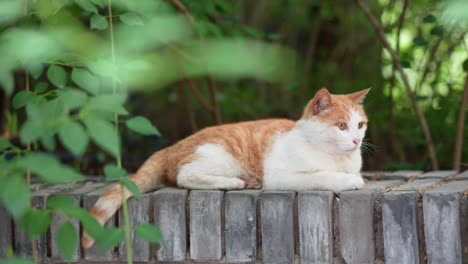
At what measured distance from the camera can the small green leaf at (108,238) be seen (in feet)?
5.96

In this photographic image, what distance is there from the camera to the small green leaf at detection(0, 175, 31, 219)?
60.4 inches

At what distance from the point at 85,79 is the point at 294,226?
91 centimetres

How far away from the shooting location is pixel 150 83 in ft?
4.50

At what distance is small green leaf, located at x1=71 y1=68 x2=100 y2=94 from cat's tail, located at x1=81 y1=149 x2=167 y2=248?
0.47 meters

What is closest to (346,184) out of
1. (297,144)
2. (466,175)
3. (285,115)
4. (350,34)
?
(297,144)

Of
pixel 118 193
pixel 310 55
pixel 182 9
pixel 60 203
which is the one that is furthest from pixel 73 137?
pixel 310 55

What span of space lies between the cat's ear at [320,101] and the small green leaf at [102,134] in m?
1.23

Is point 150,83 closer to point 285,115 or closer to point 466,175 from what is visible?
point 466,175

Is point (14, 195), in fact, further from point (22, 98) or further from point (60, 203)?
point (22, 98)

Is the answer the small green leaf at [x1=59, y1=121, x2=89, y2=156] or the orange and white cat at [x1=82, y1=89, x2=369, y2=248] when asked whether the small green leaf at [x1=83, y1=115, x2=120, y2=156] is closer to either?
the small green leaf at [x1=59, y1=121, x2=89, y2=156]

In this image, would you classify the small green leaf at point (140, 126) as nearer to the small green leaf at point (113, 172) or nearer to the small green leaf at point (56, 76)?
the small green leaf at point (113, 172)

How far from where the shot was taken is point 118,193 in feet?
8.08

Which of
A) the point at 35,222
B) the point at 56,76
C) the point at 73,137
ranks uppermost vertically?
the point at 56,76

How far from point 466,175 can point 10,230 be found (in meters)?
1.92
